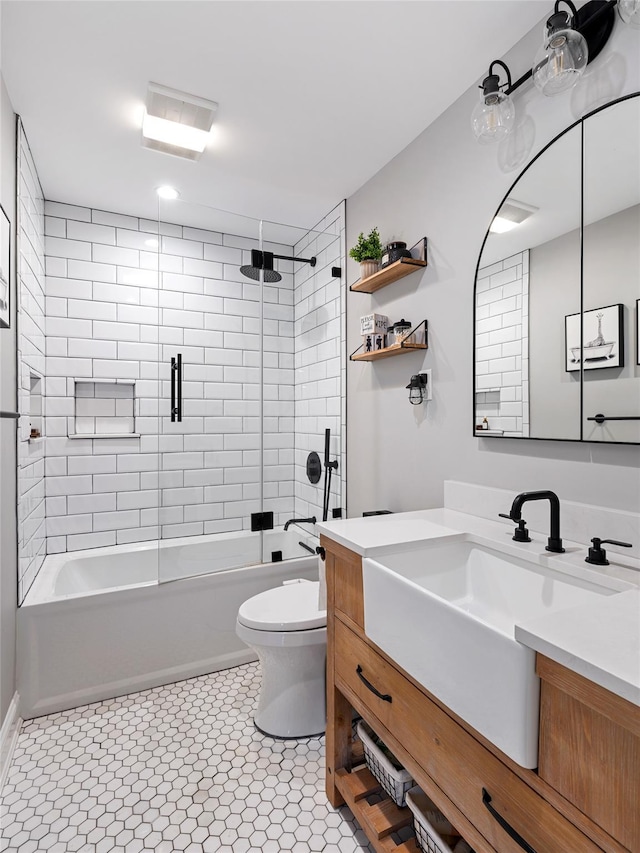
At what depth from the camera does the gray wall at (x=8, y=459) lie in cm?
177

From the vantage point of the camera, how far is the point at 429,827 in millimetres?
1122

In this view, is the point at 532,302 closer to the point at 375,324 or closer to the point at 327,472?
the point at 375,324

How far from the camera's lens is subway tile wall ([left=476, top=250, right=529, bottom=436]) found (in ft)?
5.00

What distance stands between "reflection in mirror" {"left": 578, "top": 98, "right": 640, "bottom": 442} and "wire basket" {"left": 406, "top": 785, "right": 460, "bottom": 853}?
1.09 meters

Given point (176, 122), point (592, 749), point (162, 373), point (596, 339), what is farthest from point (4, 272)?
point (592, 749)

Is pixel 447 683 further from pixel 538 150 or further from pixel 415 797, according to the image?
pixel 538 150

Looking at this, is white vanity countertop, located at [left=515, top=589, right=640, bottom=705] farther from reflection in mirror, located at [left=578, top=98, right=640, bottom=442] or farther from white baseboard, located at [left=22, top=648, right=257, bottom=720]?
white baseboard, located at [left=22, top=648, right=257, bottom=720]

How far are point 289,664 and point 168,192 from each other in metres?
2.60

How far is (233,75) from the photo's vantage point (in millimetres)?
1724

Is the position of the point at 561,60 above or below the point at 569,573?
above

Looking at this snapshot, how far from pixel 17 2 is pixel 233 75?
69 centimetres

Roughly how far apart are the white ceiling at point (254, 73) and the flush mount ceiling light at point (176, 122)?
39 millimetres

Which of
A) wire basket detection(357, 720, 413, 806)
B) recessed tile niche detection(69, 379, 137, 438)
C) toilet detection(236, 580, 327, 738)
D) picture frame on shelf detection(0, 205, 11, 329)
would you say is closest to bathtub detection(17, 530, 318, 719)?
toilet detection(236, 580, 327, 738)

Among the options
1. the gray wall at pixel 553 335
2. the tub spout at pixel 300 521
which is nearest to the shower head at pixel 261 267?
the tub spout at pixel 300 521
